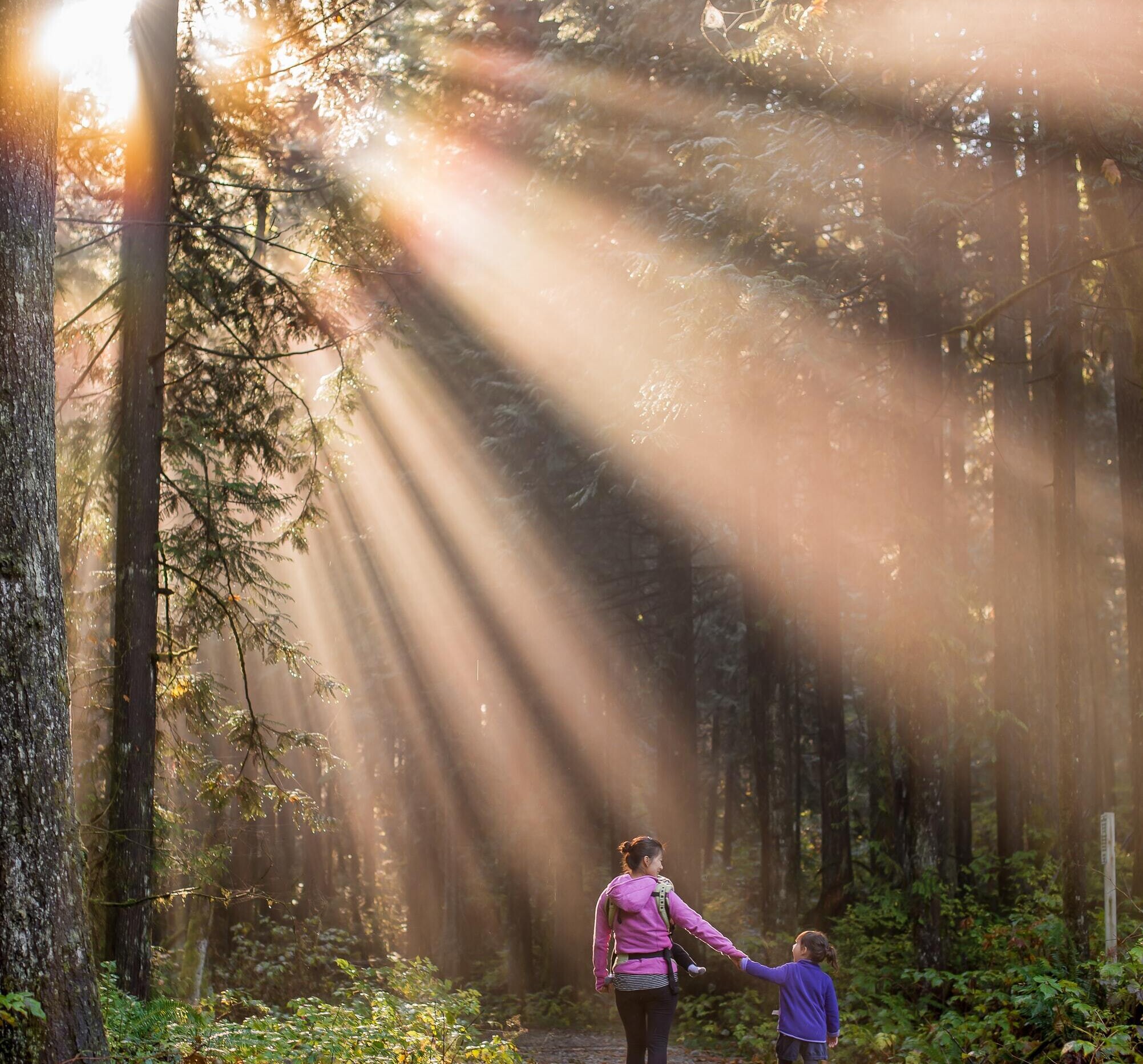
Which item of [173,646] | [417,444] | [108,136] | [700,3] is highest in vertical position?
[700,3]

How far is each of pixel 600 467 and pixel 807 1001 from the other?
1169cm

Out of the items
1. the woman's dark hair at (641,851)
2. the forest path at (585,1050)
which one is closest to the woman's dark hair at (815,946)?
the woman's dark hair at (641,851)

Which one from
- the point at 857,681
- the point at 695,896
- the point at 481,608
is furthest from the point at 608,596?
the point at 857,681

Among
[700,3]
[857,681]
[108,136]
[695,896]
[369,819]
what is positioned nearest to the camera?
[108,136]

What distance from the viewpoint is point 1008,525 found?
55.5 feet

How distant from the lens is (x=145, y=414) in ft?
34.2

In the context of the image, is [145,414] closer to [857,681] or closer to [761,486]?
[761,486]

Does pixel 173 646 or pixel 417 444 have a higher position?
pixel 417 444

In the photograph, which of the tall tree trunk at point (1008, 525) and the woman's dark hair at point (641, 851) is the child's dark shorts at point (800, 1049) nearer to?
the woman's dark hair at point (641, 851)

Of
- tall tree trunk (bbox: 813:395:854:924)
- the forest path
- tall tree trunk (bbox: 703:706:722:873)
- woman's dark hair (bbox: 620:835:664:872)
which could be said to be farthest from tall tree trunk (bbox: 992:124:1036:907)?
tall tree trunk (bbox: 703:706:722:873)

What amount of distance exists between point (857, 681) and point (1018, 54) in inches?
734

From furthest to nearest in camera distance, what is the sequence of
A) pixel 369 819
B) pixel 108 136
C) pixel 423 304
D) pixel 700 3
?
pixel 369 819 → pixel 423 304 → pixel 700 3 → pixel 108 136

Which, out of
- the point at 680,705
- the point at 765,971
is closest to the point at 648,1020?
the point at 765,971

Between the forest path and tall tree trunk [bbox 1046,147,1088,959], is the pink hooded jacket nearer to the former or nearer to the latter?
tall tree trunk [bbox 1046,147,1088,959]
